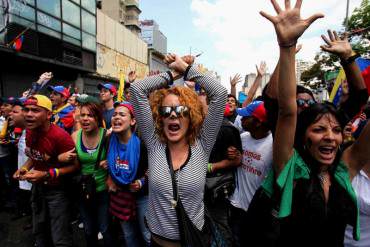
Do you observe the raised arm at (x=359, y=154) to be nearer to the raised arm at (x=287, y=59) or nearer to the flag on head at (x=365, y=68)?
the raised arm at (x=287, y=59)

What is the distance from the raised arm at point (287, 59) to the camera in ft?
4.62

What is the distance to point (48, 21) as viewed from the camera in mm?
15992

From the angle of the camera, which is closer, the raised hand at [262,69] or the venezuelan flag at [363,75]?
the venezuelan flag at [363,75]

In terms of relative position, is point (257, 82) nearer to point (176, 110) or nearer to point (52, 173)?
point (176, 110)

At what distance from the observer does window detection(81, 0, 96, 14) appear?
19.7 m

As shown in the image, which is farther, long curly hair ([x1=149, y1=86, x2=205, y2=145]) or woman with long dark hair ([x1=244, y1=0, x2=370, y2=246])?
long curly hair ([x1=149, y1=86, x2=205, y2=145])

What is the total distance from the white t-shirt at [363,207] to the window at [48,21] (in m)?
18.0

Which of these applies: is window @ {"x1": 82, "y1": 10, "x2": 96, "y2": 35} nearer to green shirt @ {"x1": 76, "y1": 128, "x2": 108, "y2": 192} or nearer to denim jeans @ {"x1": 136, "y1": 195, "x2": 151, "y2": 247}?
green shirt @ {"x1": 76, "y1": 128, "x2": 108, "y2": 192}

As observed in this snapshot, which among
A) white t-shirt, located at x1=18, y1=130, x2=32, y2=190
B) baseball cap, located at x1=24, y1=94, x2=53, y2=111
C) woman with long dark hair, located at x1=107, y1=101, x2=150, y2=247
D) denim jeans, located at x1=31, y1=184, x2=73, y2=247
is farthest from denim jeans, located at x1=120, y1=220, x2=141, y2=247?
white t-shirt, located at x1=18, y1=130, x2=32, y2=190

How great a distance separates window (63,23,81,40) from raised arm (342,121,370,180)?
19.7 metres

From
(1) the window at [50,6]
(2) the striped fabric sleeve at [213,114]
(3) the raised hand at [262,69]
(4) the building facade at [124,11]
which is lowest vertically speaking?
(2) the striped fabric sleeve at [213,114]

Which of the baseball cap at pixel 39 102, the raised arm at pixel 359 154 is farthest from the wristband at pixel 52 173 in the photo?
the raised arm at pixel 359 154

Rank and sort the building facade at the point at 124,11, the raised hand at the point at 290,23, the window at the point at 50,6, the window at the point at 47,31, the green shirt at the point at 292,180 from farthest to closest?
the building facade at the point at 124,11 < the window at the point at 47,31 < the window at the point at 50,6 < the green shirt at the point at 292,180 < the raised hand at the point at 290,23

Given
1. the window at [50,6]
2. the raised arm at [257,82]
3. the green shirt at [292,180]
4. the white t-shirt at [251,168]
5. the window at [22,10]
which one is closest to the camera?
the green shirt at [292,180]
